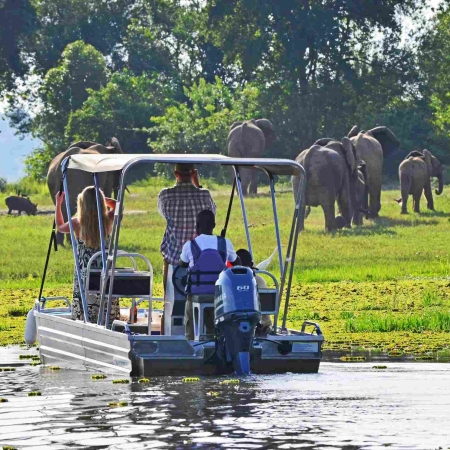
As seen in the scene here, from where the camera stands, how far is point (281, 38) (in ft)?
209

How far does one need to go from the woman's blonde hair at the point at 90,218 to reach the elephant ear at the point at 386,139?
33372mm

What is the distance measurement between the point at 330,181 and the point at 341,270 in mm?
11099

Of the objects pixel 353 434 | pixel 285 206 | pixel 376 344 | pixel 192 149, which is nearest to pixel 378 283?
pixel 376 344

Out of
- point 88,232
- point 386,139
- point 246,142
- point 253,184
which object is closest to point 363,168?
point 253,184

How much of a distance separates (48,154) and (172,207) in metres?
53.0

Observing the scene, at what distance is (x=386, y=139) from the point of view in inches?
1917

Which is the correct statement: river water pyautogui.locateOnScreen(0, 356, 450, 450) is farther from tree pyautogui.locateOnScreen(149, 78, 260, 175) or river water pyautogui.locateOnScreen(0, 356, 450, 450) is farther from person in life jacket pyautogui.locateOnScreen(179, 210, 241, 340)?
tree pyautogui.locateOnScreen(149, 78, 260, 175)

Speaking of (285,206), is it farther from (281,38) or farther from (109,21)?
(109,21)

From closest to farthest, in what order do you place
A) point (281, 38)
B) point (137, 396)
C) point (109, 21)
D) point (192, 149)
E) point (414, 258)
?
point (137, 396)
point (414, 258)
point (192, 149)
point (281, 38)
point (109, 21)

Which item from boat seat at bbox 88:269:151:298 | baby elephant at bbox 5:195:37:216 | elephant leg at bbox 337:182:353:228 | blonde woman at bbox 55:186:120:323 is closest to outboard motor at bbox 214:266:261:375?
boat seat at bbox 88:269:151:298

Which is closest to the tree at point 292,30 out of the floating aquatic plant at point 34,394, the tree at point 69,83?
the tree at point 69,83

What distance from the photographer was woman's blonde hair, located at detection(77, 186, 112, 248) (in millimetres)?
14652

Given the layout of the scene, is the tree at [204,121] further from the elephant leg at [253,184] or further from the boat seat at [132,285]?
the boat seat at [132,285]

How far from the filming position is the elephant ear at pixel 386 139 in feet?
158
